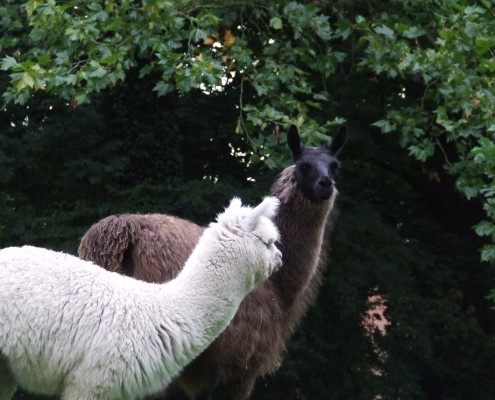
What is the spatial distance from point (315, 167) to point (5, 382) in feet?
10.4

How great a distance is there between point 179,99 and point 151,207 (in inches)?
78.3

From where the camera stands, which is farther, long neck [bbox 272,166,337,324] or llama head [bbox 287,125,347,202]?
long neck [bbox 272,166,337,324]

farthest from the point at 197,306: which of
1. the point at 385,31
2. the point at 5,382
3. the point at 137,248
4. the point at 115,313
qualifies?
the point at 385,31

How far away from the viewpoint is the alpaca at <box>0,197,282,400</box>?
18.8ft

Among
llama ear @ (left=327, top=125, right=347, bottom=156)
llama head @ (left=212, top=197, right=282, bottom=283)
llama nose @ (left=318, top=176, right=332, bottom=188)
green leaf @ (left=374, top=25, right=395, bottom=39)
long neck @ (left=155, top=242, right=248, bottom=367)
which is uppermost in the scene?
llama head @ (left=212, top=197, right=282, bottom=283)

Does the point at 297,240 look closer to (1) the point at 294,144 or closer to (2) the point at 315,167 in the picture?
(2) the point at 315,167

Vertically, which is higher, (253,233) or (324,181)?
(253,233)

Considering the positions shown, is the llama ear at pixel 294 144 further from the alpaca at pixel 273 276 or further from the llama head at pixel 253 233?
the llama head at pixel 253 233

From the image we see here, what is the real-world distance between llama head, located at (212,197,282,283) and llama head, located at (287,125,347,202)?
2145mm

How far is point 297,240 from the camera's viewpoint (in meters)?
8.45

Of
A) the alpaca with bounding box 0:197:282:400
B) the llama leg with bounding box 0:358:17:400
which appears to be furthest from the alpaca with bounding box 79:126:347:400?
the llama leg with bounding box 0:358:17:400

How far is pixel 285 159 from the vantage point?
10.1 m

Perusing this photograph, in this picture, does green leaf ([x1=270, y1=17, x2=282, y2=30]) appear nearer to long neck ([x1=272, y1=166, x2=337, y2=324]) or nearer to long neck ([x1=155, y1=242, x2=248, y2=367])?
long neck ([x1=272, y1=166, x2=337, y2=324])

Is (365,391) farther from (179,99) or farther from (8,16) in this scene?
(8,16)
